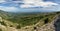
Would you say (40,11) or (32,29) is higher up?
(40,11)

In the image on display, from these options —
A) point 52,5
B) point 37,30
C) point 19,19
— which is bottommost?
point 37,30

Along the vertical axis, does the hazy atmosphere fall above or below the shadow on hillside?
above

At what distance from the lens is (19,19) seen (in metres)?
1.11

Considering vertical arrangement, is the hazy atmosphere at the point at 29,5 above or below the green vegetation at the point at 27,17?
above

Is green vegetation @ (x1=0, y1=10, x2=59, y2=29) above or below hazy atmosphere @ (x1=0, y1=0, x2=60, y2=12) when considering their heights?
below

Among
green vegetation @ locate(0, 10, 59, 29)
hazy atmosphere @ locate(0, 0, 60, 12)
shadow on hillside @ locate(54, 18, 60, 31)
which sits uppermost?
hazy atmosphere @ locate(0, 0, 60, 12)

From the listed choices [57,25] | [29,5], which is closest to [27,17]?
[29,5]

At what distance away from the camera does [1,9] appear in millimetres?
1101

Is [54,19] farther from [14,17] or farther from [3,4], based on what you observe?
[3,4]

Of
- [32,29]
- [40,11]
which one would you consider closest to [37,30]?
[32,29]

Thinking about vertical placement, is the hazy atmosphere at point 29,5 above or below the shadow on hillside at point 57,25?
above

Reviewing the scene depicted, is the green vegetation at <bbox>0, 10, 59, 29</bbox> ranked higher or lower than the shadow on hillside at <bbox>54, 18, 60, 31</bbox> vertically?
higher

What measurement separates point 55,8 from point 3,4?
0.46 m

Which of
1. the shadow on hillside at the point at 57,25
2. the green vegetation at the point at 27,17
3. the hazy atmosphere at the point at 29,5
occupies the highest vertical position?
the hazy atmosphere at the point at 29,5
